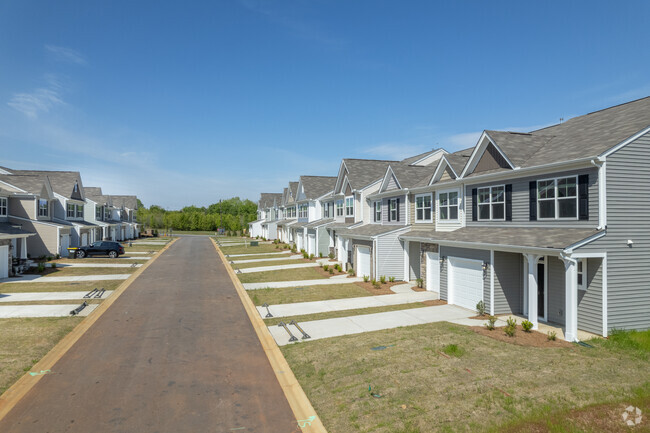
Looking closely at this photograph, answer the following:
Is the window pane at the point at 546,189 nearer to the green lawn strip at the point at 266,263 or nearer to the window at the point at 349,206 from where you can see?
the window at the point at 349,206

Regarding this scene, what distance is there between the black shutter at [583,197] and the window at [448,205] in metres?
6.70

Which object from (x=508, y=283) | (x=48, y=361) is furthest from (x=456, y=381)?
(x=48, y=361)

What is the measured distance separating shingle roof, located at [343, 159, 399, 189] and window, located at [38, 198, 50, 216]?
1167 inches

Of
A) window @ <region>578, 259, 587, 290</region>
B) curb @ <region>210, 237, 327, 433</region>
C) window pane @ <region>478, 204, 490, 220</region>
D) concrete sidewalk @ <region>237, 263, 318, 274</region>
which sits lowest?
curb @ <region>210, 237, 327, 433</region>

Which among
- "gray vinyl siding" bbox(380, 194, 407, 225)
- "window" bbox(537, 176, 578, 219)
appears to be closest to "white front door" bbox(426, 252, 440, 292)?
"gray vinyl siding" bbox(380, 194, 407, 225)

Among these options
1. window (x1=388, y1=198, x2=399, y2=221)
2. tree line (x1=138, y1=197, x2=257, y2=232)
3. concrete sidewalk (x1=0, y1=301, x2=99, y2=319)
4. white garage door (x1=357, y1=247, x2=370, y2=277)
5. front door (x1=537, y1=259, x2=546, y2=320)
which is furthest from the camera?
tree line (x1=138, y1=197, x2=257, y2=232)

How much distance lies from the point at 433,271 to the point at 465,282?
3.40 metres

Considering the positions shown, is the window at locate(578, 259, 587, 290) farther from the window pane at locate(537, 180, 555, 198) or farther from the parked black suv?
the parked black suv

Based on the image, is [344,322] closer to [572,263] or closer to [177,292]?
[572,263]

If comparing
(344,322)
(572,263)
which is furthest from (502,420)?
(344,322)

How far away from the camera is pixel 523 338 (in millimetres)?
11773

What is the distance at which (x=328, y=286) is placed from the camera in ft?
71.2

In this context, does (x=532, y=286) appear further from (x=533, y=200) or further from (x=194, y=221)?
(x=194, y=221)

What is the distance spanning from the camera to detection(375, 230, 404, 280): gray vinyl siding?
22650 millimetres
